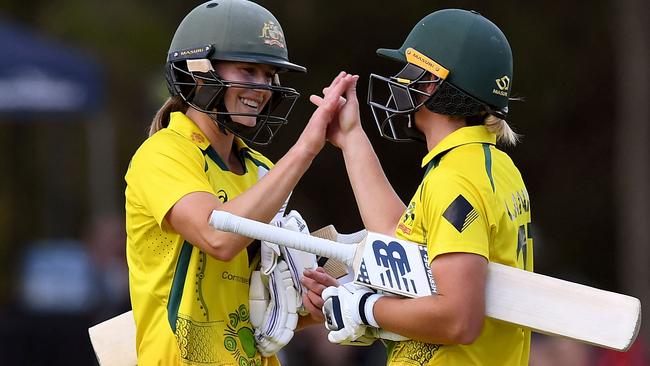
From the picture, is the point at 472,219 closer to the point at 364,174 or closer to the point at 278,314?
the point at 364,174

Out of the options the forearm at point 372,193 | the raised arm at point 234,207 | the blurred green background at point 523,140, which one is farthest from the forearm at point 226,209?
the blurred green background at point 523,140

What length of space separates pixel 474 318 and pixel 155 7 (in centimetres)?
1060

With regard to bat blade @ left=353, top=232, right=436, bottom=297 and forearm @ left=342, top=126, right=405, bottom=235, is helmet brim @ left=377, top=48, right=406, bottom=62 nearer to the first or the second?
forearm @ left=342, top=126, right=405, bottom=235

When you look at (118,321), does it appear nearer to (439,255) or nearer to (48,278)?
(439,255)

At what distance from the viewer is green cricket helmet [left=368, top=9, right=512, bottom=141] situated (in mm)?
3887

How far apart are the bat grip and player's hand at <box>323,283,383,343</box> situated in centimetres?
10

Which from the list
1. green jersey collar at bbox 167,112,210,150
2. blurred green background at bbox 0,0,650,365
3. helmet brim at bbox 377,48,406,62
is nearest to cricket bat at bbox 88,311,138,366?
green jersey collar at bbox 167,112,210,150

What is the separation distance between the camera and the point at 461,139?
3.87 m

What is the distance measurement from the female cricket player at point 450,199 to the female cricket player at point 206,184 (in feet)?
0.82

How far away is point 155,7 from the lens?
1376 centimetres

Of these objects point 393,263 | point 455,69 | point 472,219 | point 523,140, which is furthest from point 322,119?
point 523,140

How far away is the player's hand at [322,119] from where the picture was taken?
4051 millimetres

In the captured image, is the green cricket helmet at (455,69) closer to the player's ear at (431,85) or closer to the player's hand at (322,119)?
the player's ear at (431,85)

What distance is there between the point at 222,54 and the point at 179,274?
727 millimetres
